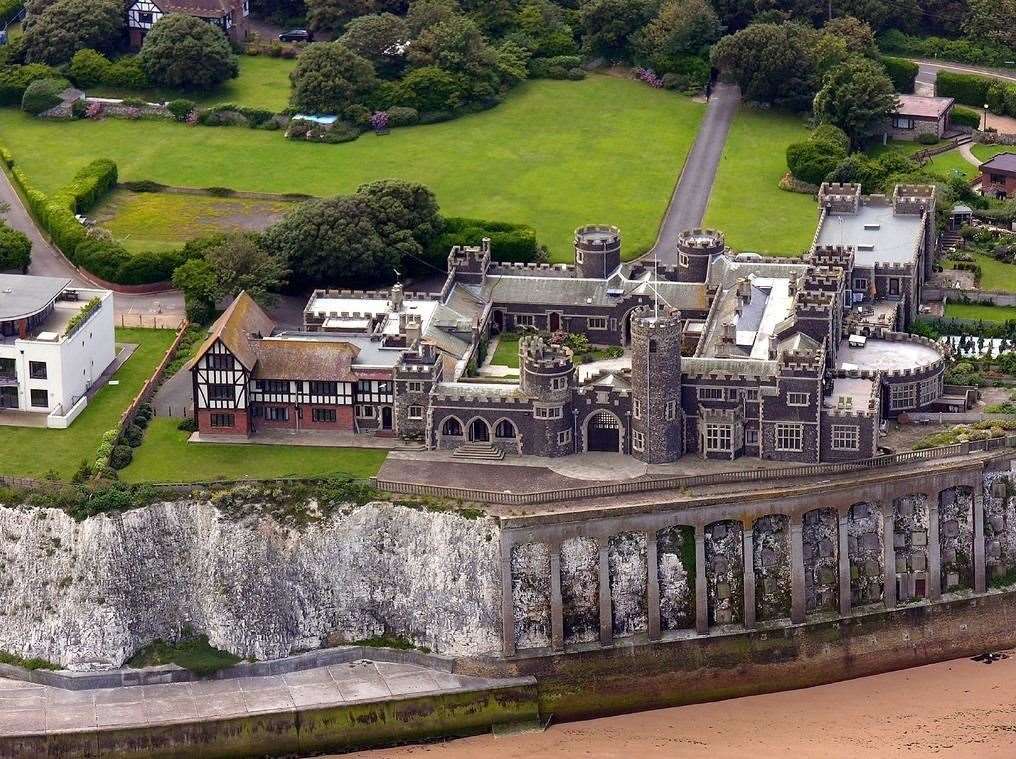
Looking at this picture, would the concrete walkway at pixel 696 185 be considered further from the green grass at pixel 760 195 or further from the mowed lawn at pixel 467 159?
the mowed lawn at pixel 467 159

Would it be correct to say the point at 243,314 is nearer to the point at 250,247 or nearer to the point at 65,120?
the point at 250,247

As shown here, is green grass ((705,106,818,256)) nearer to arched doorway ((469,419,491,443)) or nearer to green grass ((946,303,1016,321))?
green grass ((946,303,1016,321))

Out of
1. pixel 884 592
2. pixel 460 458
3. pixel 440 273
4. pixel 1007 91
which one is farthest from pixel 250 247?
pixel 1007 91

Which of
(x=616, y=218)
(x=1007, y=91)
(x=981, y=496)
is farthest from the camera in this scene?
(x=1007, y=91)

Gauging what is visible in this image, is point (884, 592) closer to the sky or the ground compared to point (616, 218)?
closer to the ground

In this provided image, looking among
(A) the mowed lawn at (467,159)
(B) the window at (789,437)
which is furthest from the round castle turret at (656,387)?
(A) the mowed lawn at (467,159)

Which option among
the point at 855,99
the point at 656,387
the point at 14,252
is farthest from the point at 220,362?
the point at 855,99
